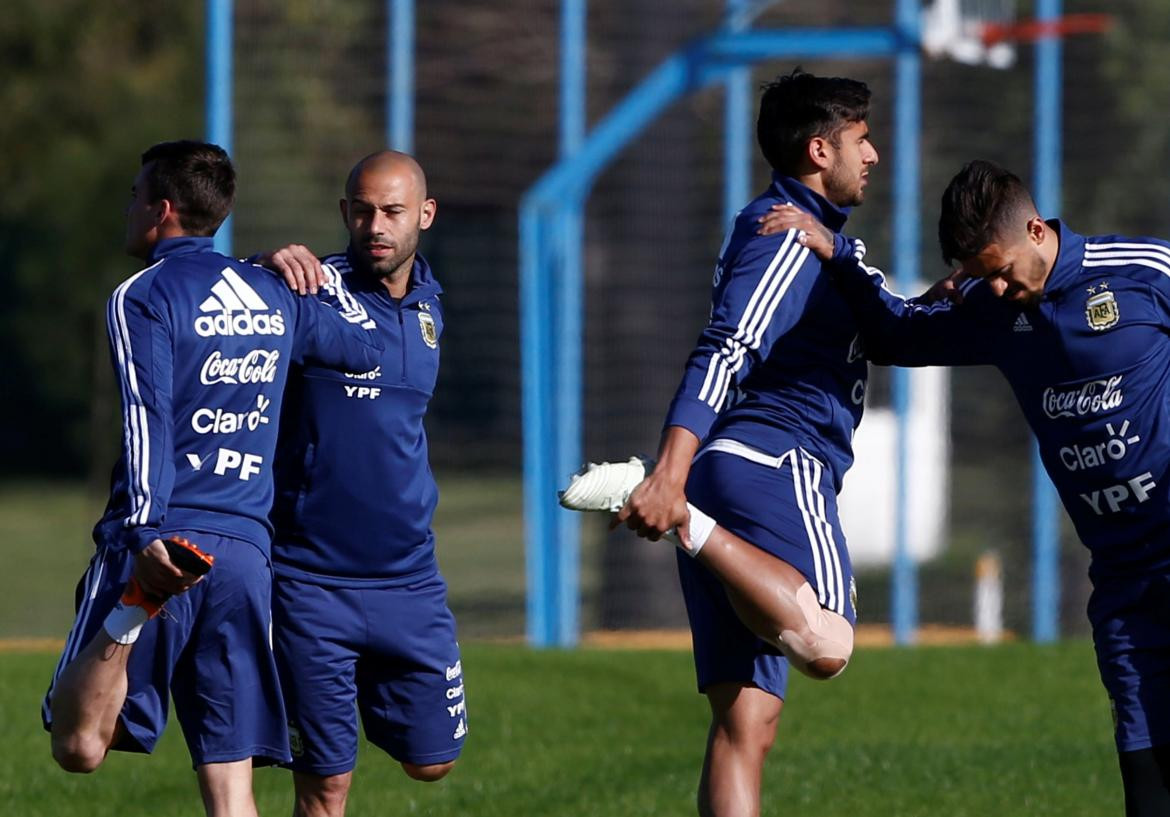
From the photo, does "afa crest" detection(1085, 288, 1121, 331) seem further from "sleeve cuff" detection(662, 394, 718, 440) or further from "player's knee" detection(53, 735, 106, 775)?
"player's knee" detection(53, 735, 106, 775)

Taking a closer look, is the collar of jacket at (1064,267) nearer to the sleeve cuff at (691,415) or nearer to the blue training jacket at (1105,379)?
the blue training jacket at (1105,379)

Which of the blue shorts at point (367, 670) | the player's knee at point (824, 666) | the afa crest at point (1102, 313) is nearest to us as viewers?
the player's knee at point (824, 666)

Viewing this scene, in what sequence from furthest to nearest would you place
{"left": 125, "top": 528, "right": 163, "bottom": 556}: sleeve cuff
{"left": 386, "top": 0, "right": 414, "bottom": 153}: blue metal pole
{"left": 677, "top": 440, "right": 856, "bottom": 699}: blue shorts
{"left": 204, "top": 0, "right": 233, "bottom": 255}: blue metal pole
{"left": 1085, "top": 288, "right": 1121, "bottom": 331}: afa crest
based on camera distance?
{"left": 386, "top": 0, "right": 414, "bottom": 153}: blue metal pole < {"left": 204, "top": 0, "right": 233, "bottom": 255}: blue metal pole < {"left": 677, "top": 440, "right": 856, "bottom": 699}: blue shorts < {"left": 1085, "top": 288, "right": 1121, "bottom": 331}: afa crest < {"left": 125, "top": 528, "right": 163, "bottom": 556}: sleeve cuff

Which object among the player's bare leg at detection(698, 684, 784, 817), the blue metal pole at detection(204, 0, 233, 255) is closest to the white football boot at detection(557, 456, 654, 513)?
the player's bare leg at detection(698, 684, 784, 817)

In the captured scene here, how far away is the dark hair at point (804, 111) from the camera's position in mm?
5844

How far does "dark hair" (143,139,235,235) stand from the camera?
5.69 meters

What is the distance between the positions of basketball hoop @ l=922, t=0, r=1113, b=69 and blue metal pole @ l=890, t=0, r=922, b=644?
17.9 inches

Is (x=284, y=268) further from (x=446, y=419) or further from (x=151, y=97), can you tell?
(x=151, y=97)

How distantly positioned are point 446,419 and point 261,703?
10969 millimetres

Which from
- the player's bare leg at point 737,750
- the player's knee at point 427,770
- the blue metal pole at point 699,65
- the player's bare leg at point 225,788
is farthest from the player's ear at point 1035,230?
the blue metal pole at point 699,65

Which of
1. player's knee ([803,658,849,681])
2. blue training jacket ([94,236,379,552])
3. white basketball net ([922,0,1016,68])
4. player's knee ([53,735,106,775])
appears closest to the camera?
blue training jacket ([94,236,379,552])

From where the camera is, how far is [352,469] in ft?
19.6

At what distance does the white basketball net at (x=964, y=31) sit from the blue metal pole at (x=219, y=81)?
468 cm

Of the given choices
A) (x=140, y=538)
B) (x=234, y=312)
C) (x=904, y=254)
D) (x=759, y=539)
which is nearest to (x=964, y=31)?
(x=904, y=254)
